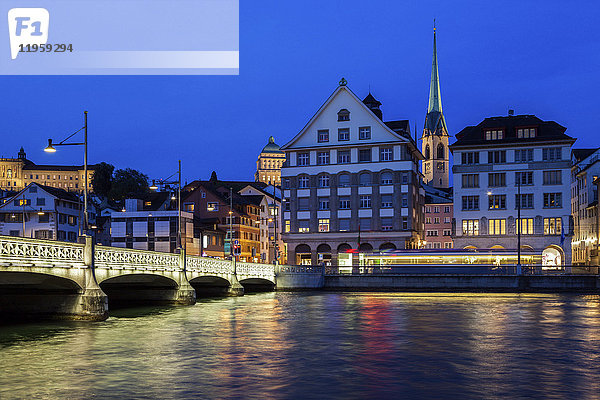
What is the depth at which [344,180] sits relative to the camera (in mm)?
89625

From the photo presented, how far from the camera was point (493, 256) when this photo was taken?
74875 millimetres

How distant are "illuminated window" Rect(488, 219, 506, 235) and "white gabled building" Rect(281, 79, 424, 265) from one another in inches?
366

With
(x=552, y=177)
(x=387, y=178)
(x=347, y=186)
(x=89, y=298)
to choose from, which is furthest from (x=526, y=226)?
(x=89, y=298)

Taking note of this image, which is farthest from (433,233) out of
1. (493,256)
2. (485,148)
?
(493,256)

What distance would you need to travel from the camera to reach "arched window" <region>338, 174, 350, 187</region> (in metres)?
89.4

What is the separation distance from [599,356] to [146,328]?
19.4 meters

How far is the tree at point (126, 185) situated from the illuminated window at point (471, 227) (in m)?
66.9

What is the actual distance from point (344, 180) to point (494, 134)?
1930 cm

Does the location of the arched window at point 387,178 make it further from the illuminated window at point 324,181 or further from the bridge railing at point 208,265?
the bridge railing at point 208,265

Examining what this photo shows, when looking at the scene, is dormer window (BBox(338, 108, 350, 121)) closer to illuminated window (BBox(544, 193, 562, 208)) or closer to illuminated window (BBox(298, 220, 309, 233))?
illuminated window (BBox(298, 220, 309, 233))

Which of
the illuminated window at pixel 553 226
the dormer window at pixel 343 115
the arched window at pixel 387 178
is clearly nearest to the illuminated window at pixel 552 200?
the illuminated window at pixel 553 226

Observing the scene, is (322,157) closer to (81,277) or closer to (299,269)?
(299,269)

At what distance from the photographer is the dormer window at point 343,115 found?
296ft

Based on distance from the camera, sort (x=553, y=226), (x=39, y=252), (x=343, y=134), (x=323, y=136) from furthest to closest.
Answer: (x=323, y=136), (x=343, y=134), (x=553, y=226), (x=39, y=252)
